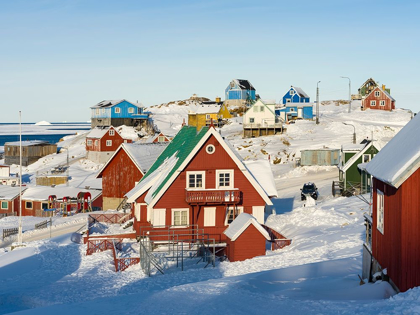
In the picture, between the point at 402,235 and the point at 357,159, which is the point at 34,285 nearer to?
the point at 402,235

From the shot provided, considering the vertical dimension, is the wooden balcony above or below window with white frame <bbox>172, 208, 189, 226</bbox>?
above

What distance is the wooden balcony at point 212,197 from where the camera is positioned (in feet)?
109

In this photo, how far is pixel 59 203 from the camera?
56938 millimetres

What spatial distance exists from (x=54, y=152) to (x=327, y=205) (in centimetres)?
7760

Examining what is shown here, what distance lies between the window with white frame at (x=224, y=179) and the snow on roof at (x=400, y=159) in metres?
16.0

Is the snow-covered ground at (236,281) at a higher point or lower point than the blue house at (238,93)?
lower

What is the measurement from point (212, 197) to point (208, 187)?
81 cm

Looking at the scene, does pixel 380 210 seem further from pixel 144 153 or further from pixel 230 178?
pixel 144 153

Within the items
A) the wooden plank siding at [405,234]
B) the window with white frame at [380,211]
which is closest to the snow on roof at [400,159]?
the wooden plank siding at [405,234]

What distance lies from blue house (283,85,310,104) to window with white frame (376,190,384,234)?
112 meters

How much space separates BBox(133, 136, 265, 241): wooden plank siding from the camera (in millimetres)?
33656

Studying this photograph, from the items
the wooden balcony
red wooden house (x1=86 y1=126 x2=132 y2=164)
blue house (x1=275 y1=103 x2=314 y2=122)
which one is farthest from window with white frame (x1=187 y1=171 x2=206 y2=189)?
blue house (x1=275 y1=103 x2=314 y2=122)

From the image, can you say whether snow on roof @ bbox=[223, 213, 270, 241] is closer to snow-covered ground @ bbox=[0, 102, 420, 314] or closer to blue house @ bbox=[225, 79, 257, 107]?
snow-covered ground @ bbox=[0, 102, 420, 314]

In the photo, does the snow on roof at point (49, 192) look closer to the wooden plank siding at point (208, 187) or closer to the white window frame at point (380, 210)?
the wooden plank siding at point (208, 187)
